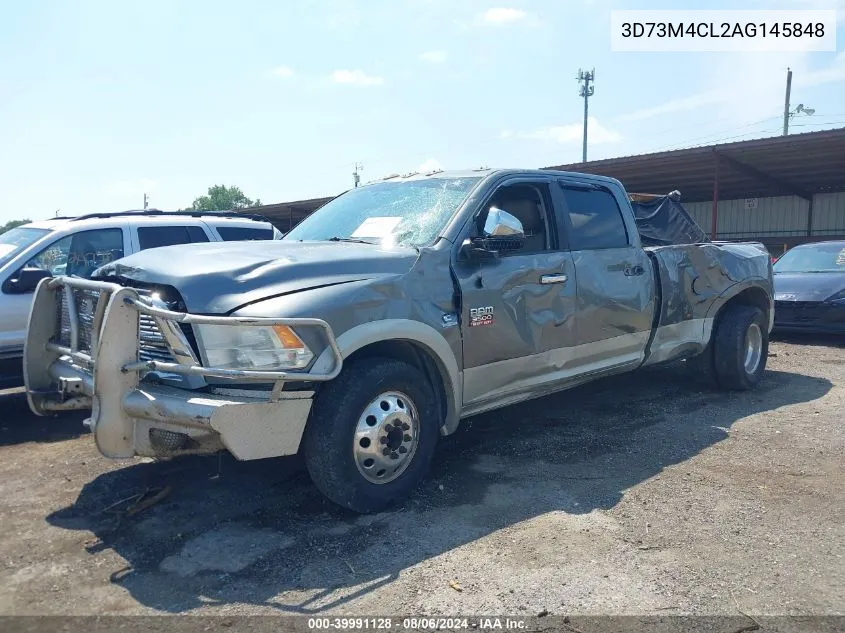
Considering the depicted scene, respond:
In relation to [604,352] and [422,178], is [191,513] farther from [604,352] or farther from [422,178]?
[604,352]

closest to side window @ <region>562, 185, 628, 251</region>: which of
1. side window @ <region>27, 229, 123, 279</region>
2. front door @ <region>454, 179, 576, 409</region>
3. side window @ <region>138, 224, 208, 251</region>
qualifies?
front door @ <region>454, 179, 576, 409</region>

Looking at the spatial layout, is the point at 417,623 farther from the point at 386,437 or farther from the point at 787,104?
the point at 787,104

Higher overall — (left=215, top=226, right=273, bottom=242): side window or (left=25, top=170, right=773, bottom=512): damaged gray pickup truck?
(left=215, top=226, right=273, bottom=242): side window

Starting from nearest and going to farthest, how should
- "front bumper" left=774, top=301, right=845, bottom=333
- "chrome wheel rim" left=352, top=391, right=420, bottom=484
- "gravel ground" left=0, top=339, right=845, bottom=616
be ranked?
"gravel ground" left=0, top=339, right=845, bottom=616 < "chrome wheel rim" left=352, top=391, right=420, bottom=484 < "front bumper" left=774, top=301, right=845, bottom=333

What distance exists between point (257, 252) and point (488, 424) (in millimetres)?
2586

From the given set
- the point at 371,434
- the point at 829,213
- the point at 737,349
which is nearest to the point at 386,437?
the point at 371,434

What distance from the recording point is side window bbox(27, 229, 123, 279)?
677cm

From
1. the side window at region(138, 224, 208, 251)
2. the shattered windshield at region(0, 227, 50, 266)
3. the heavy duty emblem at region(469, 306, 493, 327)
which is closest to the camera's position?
the heavy duty emblem at region(469, 306, 493, 327)

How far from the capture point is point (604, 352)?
560 centimetres

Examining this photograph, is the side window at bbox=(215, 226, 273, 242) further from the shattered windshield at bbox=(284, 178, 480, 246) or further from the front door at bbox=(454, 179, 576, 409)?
the front door at bbox=(454, 179, 576, 409)

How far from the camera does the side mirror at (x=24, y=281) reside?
19.2ft

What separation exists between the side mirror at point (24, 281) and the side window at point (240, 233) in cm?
201

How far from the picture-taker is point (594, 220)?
18.7ft

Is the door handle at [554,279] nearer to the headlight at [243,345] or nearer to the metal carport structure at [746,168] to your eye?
the headlight at [243,345]
